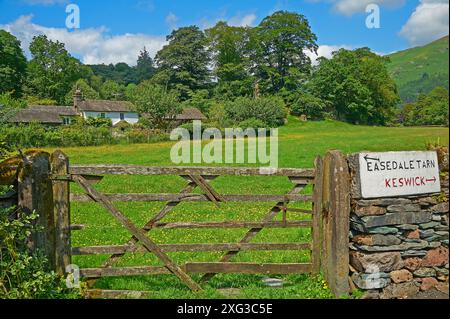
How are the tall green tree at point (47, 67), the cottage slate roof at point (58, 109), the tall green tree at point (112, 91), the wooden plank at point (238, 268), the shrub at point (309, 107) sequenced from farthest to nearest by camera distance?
the tall green tree at point (112, 91), the shrub at point (309, 107), the cottage slate roof at point (58, 109), the tall green tree at point (47, 67), the wooden plank at point (238, 268)

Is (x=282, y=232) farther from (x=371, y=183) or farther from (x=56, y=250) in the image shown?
(x=56, y=250)

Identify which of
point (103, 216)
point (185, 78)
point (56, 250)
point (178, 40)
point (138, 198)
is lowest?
point (103, 216)

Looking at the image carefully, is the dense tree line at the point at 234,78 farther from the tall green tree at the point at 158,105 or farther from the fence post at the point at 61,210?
the fence post at the point at 61,210

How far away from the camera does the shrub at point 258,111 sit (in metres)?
48.0

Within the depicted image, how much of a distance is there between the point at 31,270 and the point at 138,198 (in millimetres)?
1509

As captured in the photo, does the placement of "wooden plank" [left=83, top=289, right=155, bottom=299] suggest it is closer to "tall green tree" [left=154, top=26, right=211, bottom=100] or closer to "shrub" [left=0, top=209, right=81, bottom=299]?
"shrub" [left=0, top=209, right=81, bottom=299]

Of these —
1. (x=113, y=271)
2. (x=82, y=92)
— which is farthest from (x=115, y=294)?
(x=82, y=92)

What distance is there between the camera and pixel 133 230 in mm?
4832

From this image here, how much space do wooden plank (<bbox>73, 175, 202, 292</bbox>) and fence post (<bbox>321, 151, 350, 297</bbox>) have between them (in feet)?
5.92

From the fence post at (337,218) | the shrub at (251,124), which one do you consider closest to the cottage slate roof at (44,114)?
the shrub at (251,124)

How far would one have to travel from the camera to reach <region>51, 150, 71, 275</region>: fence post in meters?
4.71
